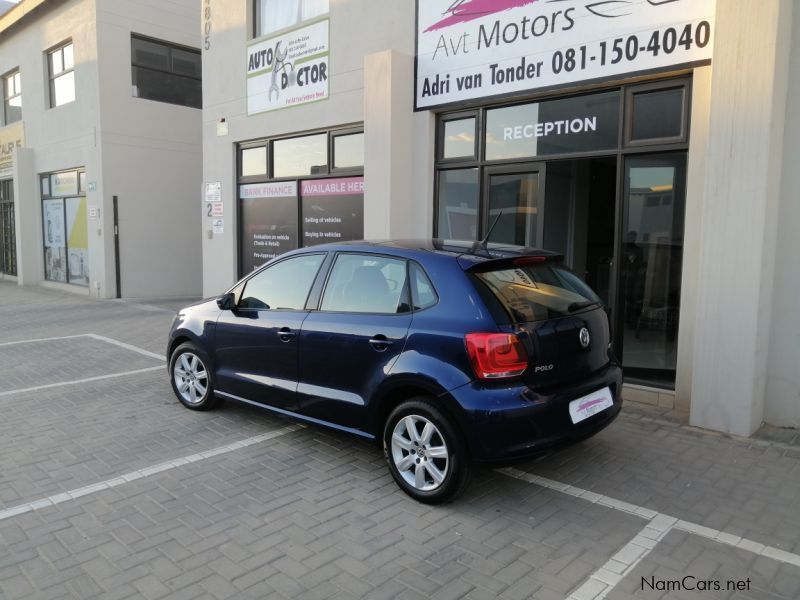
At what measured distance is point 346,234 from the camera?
9.42 meters

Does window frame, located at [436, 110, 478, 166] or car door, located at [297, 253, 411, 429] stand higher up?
window frame, located at [436, 110, 478, 166]

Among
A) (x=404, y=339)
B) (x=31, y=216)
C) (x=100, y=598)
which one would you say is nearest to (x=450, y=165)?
(x=404, y=339)

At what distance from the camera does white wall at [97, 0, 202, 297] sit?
45.7 feet

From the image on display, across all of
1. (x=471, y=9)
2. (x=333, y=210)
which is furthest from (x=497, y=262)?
(x=333, y=210)

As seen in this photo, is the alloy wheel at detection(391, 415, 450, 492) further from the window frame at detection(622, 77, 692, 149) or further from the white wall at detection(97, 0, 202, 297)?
the white wall at detection(97, 0, 202, 297)

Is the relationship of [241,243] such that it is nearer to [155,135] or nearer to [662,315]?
[155,135]

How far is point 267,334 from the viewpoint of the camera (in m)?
4.85

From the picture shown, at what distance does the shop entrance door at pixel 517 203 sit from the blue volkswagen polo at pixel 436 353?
9.26 ft

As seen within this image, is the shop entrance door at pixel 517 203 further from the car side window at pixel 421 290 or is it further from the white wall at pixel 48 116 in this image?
the white wall at pixel 48 116

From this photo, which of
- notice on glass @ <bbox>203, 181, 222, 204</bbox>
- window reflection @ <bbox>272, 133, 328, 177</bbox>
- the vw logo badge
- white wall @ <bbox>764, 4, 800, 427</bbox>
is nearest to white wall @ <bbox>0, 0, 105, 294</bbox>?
notice on glass @ <bbox>203, 181, 222, 204</bbox>

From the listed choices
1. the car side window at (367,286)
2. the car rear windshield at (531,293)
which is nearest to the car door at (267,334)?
the car side window at (367,286)

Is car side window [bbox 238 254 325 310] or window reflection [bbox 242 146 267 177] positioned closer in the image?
car side window [bbox 238 254 325 310]

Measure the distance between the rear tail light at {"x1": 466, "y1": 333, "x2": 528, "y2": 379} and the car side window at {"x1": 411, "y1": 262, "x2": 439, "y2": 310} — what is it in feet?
1.50

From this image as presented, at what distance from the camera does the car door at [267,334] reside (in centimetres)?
471
